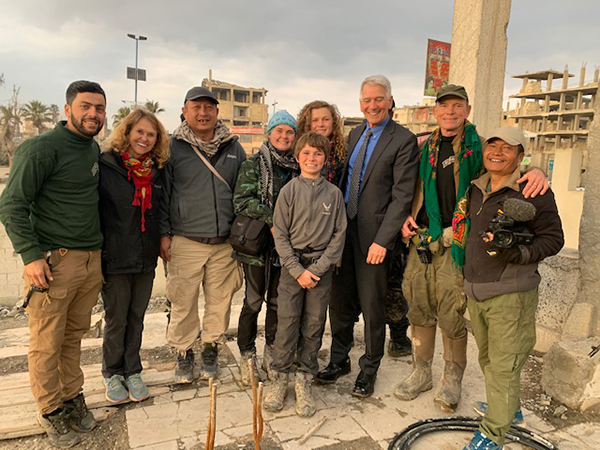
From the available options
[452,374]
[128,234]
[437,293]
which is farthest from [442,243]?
Answer: [128,234]

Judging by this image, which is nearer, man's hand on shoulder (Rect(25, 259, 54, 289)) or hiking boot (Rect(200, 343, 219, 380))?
man's hand on shoulder (Rect(25, 259, 54, 289))

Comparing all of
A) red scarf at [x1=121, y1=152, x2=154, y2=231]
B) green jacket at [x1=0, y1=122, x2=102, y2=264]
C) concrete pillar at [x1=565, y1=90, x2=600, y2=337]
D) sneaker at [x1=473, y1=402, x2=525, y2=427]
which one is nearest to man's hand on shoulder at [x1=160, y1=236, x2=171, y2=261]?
red scarf at [x1=121, y1=152, x2=154, y2=231]

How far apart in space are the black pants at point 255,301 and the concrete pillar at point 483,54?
3909 mm

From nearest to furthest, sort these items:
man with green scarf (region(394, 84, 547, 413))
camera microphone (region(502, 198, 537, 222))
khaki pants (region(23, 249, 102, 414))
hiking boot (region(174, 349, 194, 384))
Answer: camera microphone (region(502, 198, 537, 222)) → khaki pants (region(23, 249, 102, 414)) → man with green scarf (region(394, 84, 547, 413)) → hiking boot (region(174, 349, 194, 384))

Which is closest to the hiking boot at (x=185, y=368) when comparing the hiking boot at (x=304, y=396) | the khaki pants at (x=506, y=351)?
the hiking boot at (x=304, y=396)

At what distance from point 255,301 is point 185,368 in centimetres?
87

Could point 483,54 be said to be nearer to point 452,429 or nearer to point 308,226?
point 308,226

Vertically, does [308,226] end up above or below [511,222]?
below

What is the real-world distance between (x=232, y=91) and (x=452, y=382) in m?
51.8

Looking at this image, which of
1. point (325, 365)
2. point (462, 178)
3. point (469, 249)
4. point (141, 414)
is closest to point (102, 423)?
point (141, 414)

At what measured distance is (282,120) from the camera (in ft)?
11.1

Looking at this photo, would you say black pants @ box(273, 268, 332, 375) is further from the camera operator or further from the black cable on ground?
the camera operator

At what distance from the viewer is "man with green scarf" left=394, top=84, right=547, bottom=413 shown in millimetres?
3066

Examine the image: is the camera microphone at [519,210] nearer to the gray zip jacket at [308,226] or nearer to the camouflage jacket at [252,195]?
the gray zip jacket at [308,226]
